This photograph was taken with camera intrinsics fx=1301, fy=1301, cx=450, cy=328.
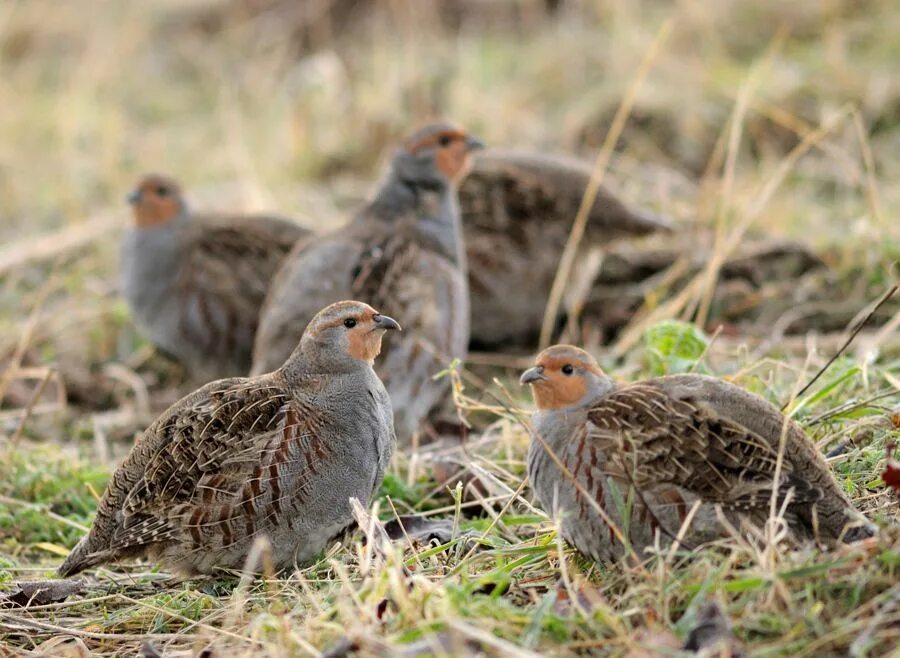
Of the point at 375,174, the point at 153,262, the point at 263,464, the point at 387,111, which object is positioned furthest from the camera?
the point at 387,111

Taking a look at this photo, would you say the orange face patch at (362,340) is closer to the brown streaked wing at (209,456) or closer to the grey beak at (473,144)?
the brown streaked wing at (209,456)

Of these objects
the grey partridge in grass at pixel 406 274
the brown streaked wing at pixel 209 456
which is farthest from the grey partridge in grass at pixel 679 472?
the grey partridge in grass at pixel 406 274

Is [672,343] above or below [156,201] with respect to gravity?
below

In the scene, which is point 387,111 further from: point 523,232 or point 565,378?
point 565,378

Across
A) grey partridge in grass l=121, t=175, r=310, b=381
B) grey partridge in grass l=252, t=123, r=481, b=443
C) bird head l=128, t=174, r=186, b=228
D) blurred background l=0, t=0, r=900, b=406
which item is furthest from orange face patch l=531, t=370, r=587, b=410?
bird head l=128, t=174, r=186, b=228

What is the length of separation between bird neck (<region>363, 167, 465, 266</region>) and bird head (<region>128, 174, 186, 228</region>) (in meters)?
1.55

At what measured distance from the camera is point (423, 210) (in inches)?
243

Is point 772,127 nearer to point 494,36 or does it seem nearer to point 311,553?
point 494,36

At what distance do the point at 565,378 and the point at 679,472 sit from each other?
466 millimetres

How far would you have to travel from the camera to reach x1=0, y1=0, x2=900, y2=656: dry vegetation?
10.2 ft

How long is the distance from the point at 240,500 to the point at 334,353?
532 millimetres

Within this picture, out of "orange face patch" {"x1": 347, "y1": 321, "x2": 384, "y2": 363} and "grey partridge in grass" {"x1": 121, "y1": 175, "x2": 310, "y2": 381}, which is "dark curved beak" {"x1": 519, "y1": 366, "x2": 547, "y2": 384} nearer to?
"orange face patch" {"x1": 347, "y1": 321, "x2": 384, "y2": 363}

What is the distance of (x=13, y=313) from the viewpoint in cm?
778

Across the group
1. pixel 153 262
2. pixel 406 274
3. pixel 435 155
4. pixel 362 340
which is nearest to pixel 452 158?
pixel 435 155
